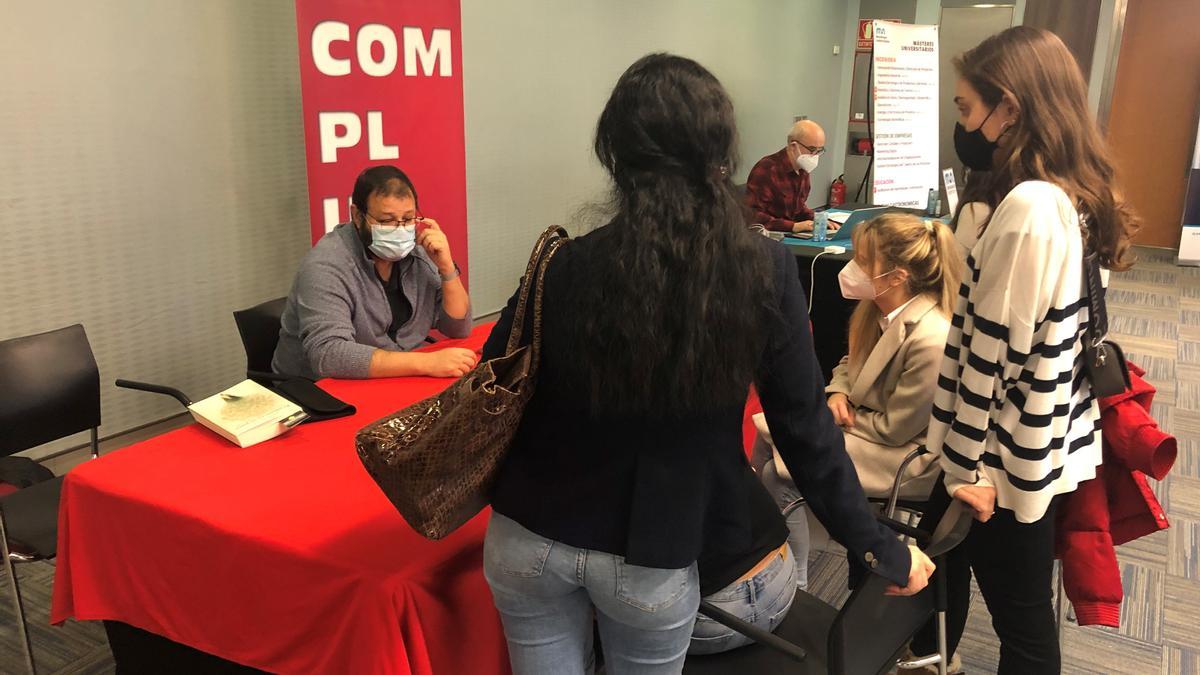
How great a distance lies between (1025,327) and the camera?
145 cm

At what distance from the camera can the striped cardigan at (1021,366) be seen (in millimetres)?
1437

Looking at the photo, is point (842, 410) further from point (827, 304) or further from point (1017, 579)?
point (827, 304)

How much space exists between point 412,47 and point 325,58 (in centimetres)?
42

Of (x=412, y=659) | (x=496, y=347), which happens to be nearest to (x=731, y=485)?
(x=496, y=347)

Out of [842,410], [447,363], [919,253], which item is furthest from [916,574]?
[447,363]

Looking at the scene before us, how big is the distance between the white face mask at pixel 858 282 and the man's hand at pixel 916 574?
1.01m

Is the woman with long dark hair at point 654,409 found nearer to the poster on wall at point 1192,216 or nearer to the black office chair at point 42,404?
the black office chair at point 42,404

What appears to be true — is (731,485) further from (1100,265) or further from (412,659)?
(1100,265)

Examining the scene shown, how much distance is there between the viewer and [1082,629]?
2463mm

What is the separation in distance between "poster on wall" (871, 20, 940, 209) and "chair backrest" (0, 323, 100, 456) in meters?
3.82

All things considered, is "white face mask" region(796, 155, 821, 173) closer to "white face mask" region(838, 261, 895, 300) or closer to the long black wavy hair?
"white face mask" region(838, 261, 895, 300)

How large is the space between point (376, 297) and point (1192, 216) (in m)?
7.19

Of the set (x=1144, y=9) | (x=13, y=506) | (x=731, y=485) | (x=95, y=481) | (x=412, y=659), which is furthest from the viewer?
(x=1144, y=9)

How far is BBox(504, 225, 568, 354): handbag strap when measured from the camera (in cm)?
108
